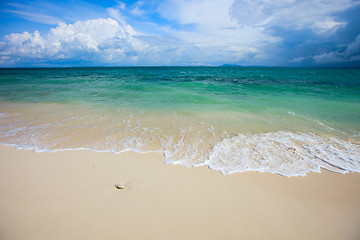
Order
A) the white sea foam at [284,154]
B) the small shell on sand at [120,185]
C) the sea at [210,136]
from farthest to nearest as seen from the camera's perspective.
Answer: the sea at [210,136] → the white sea foam at [284,154] → the small shell on sand at [120,185]

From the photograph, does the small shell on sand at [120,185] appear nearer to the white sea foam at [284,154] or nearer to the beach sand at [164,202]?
the beach sand at [164,202]

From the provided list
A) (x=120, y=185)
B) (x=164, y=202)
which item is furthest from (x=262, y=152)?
(x=120, y=185)

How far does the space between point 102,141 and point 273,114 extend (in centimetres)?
794

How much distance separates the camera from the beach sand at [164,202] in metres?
2.26

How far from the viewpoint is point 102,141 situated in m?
4.98

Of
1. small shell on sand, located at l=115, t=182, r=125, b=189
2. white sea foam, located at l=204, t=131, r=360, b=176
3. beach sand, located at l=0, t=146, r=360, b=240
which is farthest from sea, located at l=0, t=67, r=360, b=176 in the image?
small shell on sand, located at l=115, t=182, r=125, b=189

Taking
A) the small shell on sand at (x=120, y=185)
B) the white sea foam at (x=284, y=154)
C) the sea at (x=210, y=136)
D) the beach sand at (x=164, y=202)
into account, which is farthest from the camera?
the sea at (x=210, y=136)

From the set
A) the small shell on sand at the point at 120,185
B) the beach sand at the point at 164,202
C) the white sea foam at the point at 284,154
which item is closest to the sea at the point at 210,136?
the white sea foam at the point at 284,154

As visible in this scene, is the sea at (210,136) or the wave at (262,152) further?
the sea at (210,136)

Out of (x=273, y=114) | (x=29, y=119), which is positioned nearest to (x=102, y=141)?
(x=29, y=119)

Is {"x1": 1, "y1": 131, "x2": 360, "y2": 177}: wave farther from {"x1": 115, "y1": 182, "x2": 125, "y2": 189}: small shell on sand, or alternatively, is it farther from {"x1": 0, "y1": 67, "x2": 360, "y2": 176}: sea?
{"x1": 115, "y1": 182, "x2": 125, "y2": 189}: small shell on sand

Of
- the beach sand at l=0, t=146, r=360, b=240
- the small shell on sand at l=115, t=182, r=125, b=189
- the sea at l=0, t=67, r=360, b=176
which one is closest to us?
the beach sand at l=0, t=146, r=360, b=240

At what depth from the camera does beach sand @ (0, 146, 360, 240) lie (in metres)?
2.26

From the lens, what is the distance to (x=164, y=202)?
275 cm
